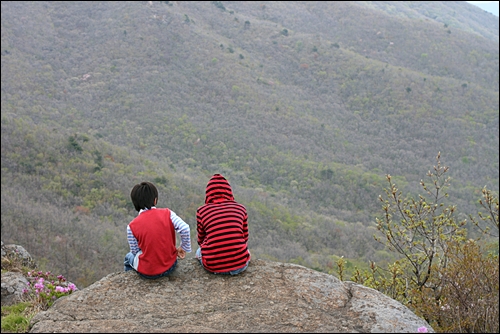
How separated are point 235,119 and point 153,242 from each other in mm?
33702

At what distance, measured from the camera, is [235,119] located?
3722 centimetres

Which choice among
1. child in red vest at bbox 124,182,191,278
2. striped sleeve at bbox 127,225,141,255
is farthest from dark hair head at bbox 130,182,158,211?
striped sleeve at bbox 127,225,141,255

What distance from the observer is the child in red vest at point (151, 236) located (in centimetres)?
388

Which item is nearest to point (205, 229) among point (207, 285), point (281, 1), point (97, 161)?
point (207, 285)

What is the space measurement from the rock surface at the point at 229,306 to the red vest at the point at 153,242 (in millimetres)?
161

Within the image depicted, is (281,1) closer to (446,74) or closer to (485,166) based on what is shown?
(446,74)

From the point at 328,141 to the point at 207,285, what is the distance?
108ft

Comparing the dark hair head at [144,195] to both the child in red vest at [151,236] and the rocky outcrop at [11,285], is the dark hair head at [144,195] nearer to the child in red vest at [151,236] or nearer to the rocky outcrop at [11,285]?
the child in red vest at [151,236]

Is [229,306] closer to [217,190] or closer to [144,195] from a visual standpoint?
[217,190]

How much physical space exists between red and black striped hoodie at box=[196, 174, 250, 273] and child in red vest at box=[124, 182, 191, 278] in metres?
0.22

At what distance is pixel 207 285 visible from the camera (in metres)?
3.84

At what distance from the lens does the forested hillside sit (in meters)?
18.0

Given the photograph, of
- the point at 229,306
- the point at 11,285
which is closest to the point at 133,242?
the point at 229,306

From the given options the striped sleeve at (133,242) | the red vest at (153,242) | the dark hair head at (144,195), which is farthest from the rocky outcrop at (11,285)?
the dark hair head at (144,195)
